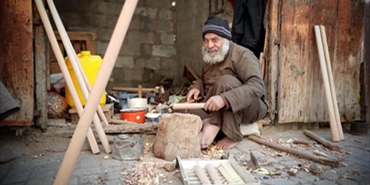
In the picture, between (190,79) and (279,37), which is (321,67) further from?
(190,79)

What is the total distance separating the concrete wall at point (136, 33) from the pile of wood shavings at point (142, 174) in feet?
16.1

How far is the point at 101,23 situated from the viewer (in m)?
6.77

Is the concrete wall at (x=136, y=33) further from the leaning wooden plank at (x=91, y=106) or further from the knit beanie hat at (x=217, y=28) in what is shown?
the leaning wooden plank at (x=91, y=106)

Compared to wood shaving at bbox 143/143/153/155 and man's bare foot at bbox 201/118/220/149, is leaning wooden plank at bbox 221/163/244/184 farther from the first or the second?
wood shaving at bbox 143/143/153/155

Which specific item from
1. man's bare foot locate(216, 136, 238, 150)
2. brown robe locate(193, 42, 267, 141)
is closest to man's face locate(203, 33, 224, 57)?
brown robe locate(193, 42, 267, 141)

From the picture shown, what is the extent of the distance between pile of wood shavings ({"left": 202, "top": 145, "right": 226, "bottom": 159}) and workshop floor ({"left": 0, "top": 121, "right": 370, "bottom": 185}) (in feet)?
0.45

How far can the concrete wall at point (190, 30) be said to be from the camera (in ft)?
18.6

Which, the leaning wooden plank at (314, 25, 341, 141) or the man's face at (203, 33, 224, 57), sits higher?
the man's face at (203, 33, 224, 57)

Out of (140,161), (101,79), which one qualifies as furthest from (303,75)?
(101,79)

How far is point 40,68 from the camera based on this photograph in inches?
106

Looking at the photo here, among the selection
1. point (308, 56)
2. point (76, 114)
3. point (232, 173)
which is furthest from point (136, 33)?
point (232, 173)

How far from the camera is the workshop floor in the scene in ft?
6.57

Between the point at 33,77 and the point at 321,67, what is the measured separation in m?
3.18

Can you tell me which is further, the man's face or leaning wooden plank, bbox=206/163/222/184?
the man's face
